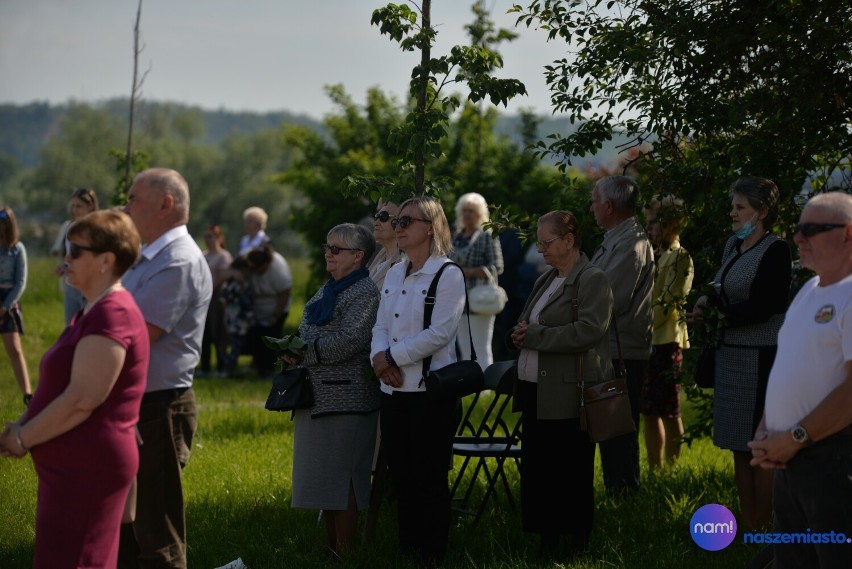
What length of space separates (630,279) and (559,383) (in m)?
1.17

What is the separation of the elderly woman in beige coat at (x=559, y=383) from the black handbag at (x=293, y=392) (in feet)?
3.83

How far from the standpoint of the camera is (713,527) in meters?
6.42

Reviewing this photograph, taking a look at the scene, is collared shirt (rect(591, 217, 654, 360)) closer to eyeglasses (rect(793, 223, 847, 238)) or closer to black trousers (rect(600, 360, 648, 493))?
black trousers (rect(600, 360, 648, 493))

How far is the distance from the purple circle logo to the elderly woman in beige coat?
2.22 feet

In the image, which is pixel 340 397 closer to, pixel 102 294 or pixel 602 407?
pixel 602 407

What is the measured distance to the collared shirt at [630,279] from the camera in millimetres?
6867

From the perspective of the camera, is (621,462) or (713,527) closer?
(713,527)

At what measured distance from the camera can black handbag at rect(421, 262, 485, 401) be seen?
5.91 metres

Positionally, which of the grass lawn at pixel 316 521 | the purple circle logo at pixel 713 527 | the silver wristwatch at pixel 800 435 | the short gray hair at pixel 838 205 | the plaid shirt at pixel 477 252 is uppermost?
the short gray hair at pixel 838 205

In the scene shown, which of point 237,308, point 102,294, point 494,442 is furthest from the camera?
point 237,308

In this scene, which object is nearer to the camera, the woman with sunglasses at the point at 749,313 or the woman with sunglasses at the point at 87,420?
the woman with sunglasses at the point at 87,420

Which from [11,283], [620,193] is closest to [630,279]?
[620,193]

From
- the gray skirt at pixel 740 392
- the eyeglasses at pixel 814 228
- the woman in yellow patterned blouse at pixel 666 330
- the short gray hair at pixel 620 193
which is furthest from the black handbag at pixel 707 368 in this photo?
the eyeglasses at pixel 814 228

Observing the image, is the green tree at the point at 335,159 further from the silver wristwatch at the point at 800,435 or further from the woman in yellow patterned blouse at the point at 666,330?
the silver wristwatch at the point at 800,435
